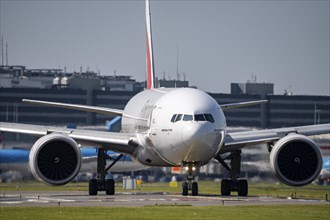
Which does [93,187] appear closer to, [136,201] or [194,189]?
[194,189]

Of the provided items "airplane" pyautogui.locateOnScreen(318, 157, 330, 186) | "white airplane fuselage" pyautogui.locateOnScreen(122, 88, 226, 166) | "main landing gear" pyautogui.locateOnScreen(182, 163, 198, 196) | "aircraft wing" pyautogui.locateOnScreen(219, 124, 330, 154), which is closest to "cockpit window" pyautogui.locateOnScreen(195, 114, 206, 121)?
"white airplane fuselage" pyautogui.locateOnScreen(122, 88, 226, 166)

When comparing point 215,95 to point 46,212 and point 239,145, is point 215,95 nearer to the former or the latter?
point 239,145

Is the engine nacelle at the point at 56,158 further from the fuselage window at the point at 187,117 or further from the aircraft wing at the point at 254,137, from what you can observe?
the aircraft wing at the point at 254,137

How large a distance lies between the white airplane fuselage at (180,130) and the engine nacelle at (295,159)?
9.06 ft

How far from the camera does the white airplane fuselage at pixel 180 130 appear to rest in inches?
1813

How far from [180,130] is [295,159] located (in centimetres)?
566

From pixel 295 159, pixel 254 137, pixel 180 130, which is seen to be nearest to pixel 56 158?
pixel 180 130

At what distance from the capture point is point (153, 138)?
161ft

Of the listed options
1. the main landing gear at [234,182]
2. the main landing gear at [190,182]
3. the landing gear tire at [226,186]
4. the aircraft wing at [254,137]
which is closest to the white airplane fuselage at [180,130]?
the main landing gear at [190,182]

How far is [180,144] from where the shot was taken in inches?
1829

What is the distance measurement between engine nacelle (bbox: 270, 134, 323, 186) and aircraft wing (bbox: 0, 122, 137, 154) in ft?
24.0

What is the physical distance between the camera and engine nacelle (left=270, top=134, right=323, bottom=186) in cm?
4778

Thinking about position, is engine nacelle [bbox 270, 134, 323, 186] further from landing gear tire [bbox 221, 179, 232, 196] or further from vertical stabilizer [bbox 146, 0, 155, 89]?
vertical stabilizer [bbox 146, 0, 155, 89]

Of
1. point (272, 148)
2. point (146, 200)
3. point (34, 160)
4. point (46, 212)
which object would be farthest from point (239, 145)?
point (46, 212)
